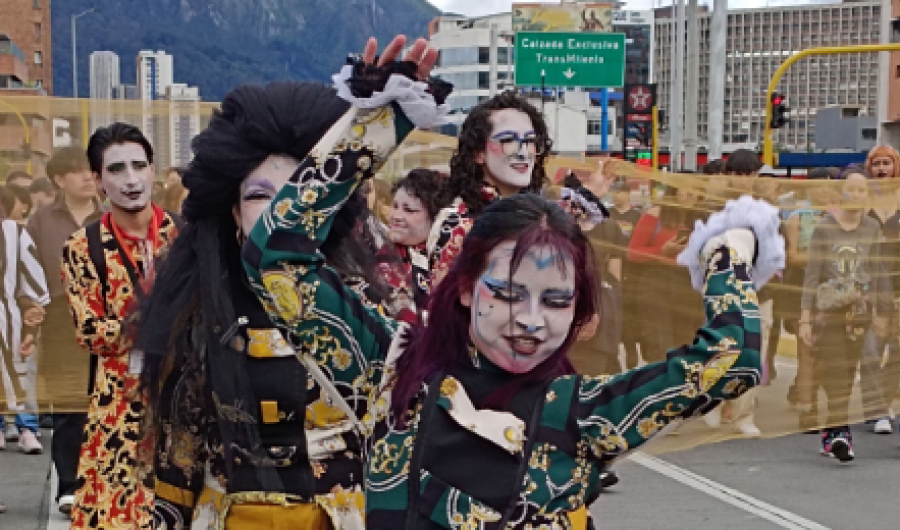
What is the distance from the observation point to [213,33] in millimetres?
190875

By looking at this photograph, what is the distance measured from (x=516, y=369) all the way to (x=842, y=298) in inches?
302

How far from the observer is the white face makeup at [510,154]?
534 cm

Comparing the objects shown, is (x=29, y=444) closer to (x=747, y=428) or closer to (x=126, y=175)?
(x=747, y=428)

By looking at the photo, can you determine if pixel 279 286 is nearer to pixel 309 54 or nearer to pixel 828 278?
pixel 828 278

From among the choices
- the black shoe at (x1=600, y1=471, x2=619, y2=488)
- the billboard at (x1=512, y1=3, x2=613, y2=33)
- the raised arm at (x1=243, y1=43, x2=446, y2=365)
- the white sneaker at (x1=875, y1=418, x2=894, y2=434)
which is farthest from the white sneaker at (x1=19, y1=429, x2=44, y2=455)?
the billboard at (x1=512, y1=3, x2=613, y2=33)

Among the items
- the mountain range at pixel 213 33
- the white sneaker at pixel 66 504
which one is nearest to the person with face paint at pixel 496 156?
the white sneaker at pixel 66 504

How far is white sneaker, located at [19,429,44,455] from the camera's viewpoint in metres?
10.5

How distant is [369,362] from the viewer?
3.03 m

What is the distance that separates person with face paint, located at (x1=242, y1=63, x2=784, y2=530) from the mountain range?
158480mm

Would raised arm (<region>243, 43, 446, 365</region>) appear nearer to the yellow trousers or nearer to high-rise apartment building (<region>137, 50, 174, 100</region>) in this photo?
the yellow trousers

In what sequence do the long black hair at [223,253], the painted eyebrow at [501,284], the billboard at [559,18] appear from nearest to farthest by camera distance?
1. the painted eyebrow at [501,284]
2. the long black hair at [223,253]
3. the billboard at [559,18]

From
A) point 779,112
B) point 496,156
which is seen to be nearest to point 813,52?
point 779,112

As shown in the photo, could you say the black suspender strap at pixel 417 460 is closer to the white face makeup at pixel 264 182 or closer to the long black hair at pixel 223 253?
the long black hair at pixel 223 253

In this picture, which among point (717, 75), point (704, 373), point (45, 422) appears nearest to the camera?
point (704, 373)
